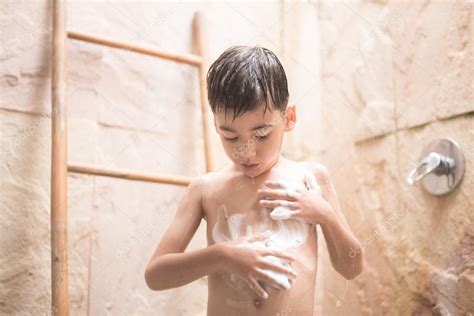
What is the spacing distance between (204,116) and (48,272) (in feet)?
1.87

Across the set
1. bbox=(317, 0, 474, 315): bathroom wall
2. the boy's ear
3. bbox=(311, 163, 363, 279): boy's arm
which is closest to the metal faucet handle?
bbox=(317, 0, 474, 315): bathroom wall

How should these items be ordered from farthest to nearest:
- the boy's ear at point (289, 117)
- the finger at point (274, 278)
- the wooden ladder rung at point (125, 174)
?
the wooden ladder rung at point (125, 174) → the boy's ear at point (289, 117) → the finger at point (274, 278)

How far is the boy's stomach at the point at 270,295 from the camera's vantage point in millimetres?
1081

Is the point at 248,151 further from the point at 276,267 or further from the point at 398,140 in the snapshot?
the point at 398,140

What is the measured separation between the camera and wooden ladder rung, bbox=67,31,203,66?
4.90 feet

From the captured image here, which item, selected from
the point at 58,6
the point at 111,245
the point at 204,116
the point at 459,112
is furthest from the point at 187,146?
the point at 459,112

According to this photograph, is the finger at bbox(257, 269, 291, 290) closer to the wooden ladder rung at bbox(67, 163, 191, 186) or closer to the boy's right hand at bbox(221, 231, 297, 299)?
the boy's right hand at bbox(221, 231, 297, 299)

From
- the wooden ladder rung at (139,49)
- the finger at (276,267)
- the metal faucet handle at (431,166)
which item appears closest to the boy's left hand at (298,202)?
the finger at (276,267)

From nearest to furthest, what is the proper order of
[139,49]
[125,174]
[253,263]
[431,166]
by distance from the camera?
[253,263] → [431,166] → [125,174] → [139,49]

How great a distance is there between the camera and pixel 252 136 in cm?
105

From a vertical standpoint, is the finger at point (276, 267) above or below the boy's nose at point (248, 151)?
below

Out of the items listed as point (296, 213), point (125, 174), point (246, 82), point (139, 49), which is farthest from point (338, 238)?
point (139, 49)

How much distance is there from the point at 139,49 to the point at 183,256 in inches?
26.9

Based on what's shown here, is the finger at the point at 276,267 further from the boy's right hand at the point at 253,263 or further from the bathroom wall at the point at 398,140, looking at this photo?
the bathroom wall at the point at 398,140
